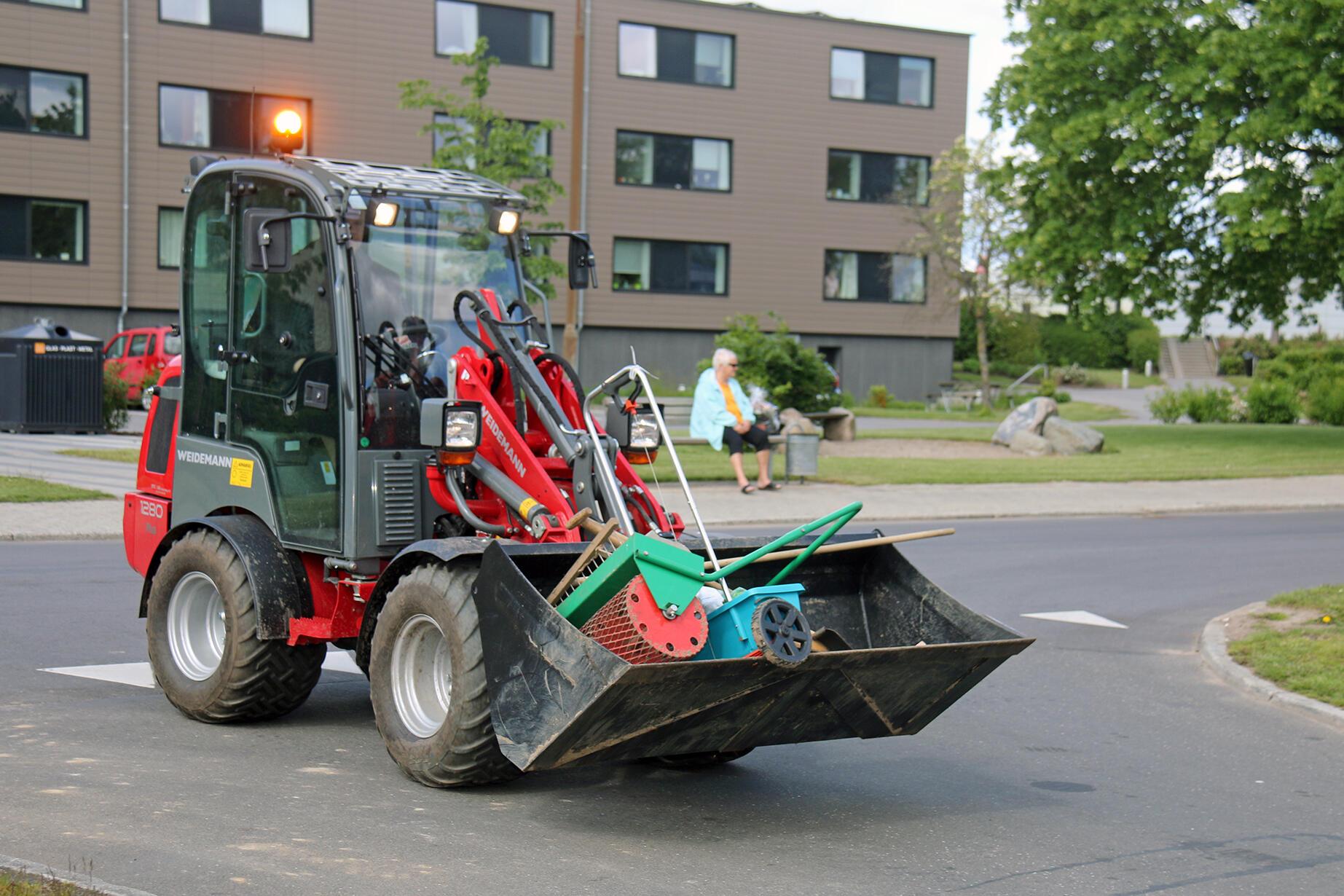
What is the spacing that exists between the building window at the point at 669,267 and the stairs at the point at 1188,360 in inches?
1128

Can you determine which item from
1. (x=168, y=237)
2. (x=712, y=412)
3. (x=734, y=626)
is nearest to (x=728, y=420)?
(x=712, y=412)

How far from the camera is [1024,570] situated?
1410 cm

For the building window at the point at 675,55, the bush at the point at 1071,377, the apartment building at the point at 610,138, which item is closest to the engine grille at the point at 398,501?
the apartment building at the point at 610,138

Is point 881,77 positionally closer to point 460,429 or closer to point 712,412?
point 712,412

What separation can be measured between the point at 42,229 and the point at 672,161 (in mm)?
18099

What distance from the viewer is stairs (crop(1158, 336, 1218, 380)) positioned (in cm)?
7031

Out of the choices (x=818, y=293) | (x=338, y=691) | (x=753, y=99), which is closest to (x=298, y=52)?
(x=753, y=99)

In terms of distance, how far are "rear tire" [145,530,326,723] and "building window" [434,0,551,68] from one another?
3782 cm

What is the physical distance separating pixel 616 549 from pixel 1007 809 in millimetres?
2078

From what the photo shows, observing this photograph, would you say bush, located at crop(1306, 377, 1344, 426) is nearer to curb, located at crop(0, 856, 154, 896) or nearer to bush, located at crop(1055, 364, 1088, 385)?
bush, located at crop(1055, 364, 1088, 385)

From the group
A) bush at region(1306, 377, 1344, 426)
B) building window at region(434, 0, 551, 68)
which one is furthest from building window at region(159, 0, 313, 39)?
bush at region(1306, 377, 1344, 426)

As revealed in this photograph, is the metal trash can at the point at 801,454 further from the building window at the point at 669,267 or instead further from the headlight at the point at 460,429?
the building window at the point at 669,267

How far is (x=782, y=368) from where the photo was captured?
28.9 meters

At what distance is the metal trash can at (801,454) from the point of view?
21.0 metres
